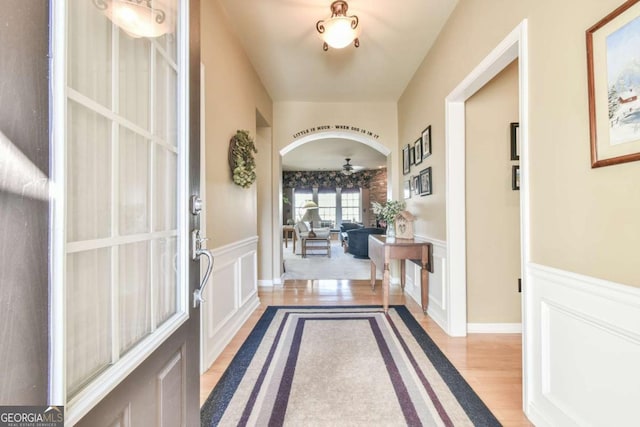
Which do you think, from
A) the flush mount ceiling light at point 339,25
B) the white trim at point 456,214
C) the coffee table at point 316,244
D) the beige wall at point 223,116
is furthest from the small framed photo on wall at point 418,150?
the coffee table at point 316,244

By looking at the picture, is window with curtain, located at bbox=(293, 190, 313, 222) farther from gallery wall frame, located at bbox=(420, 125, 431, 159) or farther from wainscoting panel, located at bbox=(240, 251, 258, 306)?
gallery wall frame, located at bbox=(420, 125, 431, 159)

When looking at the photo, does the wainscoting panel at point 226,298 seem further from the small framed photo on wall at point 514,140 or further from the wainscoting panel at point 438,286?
the small framed photo on wall at point 514,140

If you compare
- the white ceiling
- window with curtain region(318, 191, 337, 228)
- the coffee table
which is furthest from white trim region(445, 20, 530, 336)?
window with curtain region(318, 191, 337, 228)

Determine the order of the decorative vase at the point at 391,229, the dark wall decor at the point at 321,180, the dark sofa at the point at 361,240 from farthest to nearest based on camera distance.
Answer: the dark wall decor at the point at 321,180
the dark sofa at the point at 361,240
the decorative vase at the point at 391,229

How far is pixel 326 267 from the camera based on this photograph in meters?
5.84

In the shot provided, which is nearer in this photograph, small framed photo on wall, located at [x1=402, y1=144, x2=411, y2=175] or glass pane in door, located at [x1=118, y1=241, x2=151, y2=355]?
glass pane in door, located at [x1=118, y1=241, x2=151, y2=355]

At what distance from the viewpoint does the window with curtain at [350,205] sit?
11.6 metres

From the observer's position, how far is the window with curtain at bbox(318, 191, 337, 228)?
11648mm

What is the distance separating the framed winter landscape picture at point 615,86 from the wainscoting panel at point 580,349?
50 cm

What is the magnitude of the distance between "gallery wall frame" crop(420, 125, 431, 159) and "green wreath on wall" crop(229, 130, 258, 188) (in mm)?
1855

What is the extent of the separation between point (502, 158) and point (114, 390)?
9.84 ft

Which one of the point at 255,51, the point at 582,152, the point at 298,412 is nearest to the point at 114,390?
the point at 298,412

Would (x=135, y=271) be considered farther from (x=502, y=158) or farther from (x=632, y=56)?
(x=502, y=158)

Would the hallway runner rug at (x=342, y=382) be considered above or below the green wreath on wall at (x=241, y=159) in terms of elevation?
below
